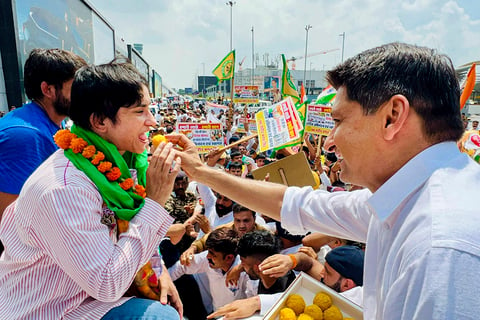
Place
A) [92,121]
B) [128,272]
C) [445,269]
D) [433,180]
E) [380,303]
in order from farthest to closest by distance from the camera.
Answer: [92,121] → [128,272] → [380,303] → [433,180] → [445,269]

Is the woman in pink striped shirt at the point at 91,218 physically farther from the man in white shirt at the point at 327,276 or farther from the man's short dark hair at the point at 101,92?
the man in white shirt at the point at 327,276

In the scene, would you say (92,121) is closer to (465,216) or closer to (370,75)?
(370,75)

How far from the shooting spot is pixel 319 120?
252 inches

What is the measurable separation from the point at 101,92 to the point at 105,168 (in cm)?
36

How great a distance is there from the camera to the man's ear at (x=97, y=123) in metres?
1.39

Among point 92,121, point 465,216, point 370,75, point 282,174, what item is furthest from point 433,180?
point 282,174

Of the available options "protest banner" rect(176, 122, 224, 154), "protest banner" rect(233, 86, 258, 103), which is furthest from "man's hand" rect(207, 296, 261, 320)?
"protest banner" rect(233, 86, 258, 103)

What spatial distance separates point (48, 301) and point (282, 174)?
240cm

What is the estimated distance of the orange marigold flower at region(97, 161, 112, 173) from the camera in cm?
132

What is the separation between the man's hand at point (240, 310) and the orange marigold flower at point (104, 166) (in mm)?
1355

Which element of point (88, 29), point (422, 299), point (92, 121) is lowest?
point (422, 299)

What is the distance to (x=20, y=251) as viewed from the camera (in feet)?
4.02

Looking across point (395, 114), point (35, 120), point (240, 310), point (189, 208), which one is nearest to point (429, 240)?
point (395, 114)

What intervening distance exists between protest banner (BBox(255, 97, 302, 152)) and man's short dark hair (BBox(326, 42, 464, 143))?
3.15m
